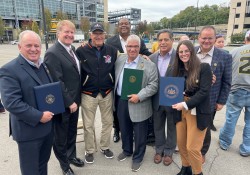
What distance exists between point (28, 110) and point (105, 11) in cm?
8639

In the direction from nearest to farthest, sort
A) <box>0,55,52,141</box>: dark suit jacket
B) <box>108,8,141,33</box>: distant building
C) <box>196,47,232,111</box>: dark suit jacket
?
<box>0,55,52,141</box>: dark suit jacket → <box>196,47,232,111</box>: dark suit jacket → <box>108,8,141,33</box>: distant building

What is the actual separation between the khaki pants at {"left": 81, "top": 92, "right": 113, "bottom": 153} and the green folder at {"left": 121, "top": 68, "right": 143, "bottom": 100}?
17.3 inches

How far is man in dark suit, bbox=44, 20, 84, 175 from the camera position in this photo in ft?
8.84

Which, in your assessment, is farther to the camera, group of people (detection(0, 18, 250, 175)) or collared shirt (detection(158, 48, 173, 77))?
collared shirt (detection(158, 48, 173, 77))

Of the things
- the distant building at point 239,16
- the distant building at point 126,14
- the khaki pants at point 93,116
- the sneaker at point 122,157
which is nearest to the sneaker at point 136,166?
the sneaker at point 122,157

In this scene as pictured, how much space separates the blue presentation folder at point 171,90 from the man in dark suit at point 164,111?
0.45 metres

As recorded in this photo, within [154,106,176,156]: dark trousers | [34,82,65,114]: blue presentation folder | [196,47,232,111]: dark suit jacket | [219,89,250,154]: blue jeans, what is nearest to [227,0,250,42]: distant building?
[219,89,250,154]: blue jeans

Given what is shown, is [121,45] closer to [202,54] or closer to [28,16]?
[202,54]

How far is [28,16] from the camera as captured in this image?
63000mm

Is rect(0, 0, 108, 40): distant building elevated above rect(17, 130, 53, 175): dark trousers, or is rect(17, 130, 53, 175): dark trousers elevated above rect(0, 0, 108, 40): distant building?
rect(0, 0, 108, 40): distant building

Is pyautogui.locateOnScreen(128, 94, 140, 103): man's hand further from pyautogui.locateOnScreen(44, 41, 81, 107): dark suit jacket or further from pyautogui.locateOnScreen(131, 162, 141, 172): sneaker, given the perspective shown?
pyautogui.locateOnScreen(131, 162, 141, 172): sneaker

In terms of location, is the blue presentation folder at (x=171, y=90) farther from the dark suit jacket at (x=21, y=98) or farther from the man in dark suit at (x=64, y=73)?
the dark suit jacket at (x=21, y=98)

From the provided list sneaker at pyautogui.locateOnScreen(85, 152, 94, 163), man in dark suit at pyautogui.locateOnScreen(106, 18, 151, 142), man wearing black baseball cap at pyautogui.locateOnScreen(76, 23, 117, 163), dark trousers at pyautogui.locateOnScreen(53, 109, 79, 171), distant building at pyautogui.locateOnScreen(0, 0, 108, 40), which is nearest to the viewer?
dark trousers at pyautogui.locateOnScreen(53, 109, 79, 171)

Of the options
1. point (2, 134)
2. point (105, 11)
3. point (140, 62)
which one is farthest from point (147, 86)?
point (105, 11)
